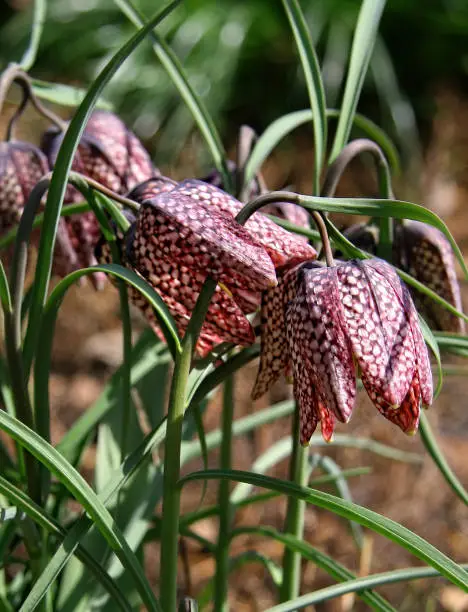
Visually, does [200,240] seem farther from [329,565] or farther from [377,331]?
[329,565]

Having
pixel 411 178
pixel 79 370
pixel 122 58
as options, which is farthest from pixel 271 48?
pixel 122 58

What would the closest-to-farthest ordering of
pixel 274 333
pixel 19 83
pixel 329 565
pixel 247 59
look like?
pixel 274 333 < pixel 329 565 < pixel 19 83 < pixel 247 59

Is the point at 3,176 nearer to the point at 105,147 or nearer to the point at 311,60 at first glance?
the point at 105,147

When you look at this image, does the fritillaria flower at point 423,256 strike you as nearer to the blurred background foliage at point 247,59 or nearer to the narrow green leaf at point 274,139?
the narrow green leaf at point 274,139

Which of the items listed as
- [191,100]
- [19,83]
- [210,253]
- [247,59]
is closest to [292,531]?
[210,253]

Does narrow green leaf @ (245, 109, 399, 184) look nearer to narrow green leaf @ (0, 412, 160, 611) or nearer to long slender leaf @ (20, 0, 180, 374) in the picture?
long slender leaf @ (20, 0, 180, 374)

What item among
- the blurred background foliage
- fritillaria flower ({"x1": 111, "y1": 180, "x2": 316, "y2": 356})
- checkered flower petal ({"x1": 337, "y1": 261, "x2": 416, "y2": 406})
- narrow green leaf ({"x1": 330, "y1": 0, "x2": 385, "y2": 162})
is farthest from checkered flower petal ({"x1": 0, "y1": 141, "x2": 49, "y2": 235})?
the blurred background foliage

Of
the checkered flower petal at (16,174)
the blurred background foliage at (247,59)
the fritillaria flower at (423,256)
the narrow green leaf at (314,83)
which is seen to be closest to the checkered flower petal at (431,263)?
the fritillaria flower at (423,256)
